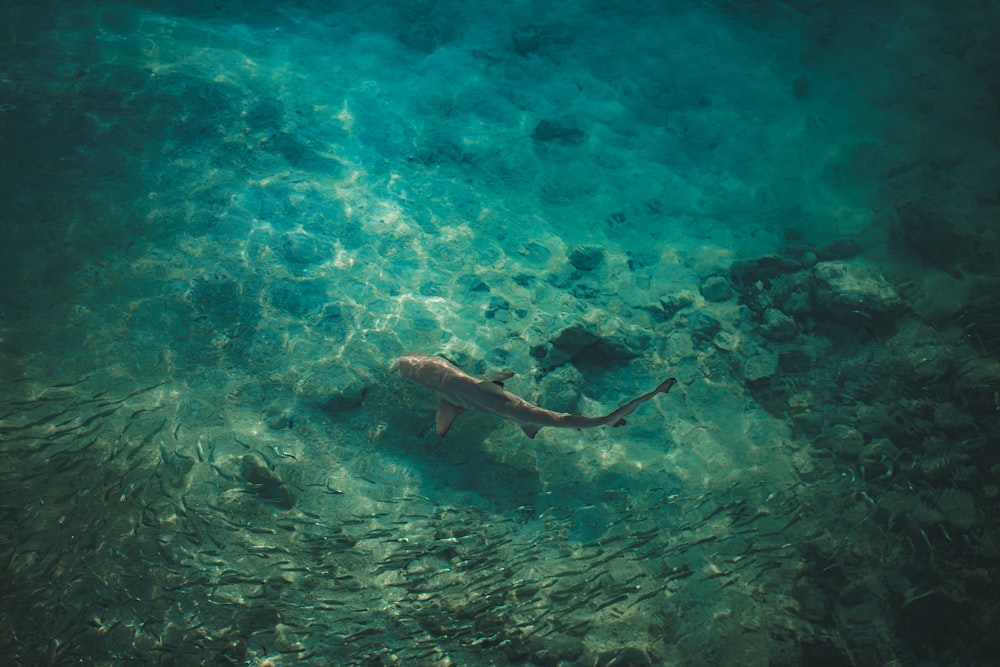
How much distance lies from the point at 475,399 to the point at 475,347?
83.4 inches

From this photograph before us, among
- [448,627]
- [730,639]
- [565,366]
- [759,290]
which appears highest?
[759,290]

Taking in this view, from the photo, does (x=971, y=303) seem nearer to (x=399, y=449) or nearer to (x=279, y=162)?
(x=399, y=449)

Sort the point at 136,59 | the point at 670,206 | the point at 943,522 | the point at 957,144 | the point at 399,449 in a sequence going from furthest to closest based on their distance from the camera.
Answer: the point at 957,144, the point at 670,206, the point at 136,59, the point at 399,449, the point at 943,522

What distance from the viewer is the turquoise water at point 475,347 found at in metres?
6.27

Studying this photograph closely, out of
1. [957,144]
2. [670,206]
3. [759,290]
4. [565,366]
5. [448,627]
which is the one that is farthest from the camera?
[957,144]

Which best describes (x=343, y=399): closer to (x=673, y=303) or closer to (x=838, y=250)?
(x=673, y=303)

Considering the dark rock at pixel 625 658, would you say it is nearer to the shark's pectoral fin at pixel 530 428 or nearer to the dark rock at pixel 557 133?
the shark's pectoral fin at pixel 530 428

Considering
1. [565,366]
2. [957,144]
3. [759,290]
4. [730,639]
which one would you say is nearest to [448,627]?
[730,639]

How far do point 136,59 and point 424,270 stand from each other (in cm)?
1057

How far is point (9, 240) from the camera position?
9336 mm

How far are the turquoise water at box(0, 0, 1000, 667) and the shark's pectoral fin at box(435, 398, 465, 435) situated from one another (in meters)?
0.80

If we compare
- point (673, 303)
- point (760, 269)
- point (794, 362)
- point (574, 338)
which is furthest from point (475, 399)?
point (760, 269)

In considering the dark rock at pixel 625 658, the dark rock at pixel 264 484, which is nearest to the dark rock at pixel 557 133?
the dark rock at pixel 264 484

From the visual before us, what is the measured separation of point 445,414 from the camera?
7.36 m
